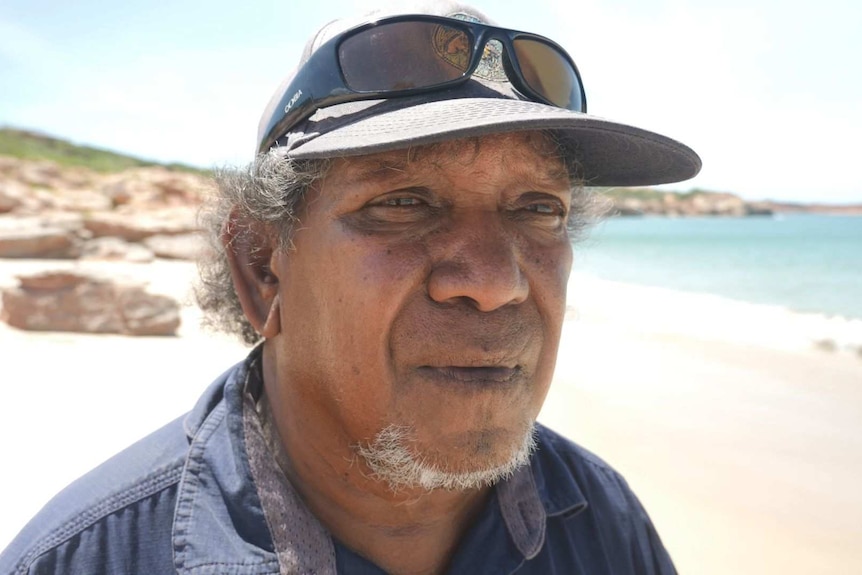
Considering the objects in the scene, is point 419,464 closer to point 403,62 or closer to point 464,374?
point 464,374

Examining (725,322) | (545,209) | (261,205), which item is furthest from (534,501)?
(725,322)

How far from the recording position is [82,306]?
21.4 ft

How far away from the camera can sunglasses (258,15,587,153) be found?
1.23 meters

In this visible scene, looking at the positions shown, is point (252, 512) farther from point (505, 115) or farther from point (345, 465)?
point (505, 115)

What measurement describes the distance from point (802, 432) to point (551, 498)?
4.20 meters

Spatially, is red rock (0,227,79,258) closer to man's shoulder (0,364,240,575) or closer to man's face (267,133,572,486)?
man's shoulder (0,364,240,575)

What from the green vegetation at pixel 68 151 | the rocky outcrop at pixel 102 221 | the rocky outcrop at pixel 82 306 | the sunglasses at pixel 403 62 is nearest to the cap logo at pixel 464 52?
the sunglasses at pixel 403 62

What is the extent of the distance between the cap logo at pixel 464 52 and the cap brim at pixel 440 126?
7 cm

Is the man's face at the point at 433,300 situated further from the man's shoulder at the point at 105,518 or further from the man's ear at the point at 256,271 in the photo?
the man's shoulder at the point at 105,518

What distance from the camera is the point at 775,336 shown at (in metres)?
8.91

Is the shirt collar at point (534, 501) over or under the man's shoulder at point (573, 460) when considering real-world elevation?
under

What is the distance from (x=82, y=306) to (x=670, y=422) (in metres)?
5.65

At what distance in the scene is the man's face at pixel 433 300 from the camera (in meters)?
1.18

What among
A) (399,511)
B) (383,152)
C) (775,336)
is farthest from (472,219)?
(775,336)
